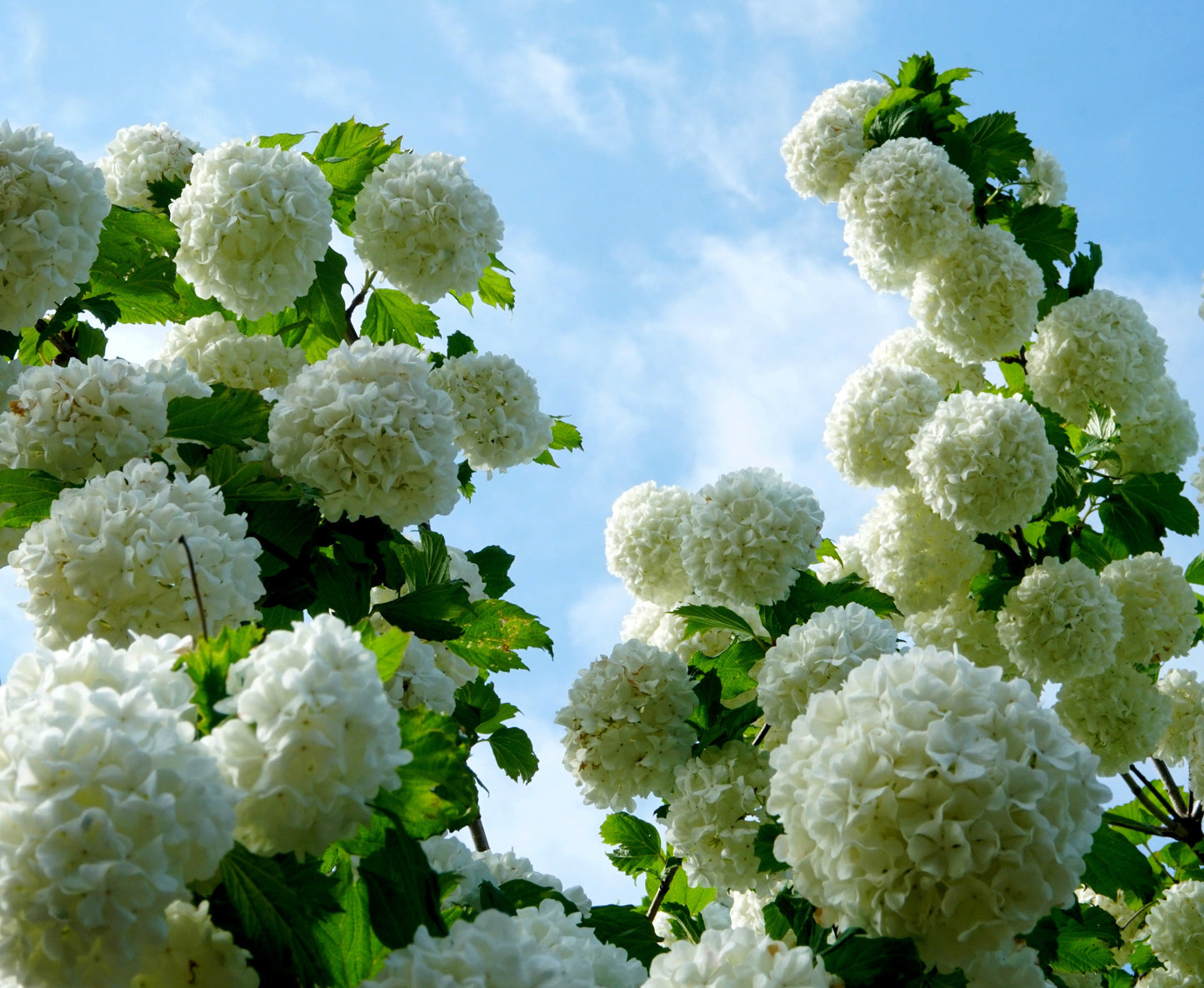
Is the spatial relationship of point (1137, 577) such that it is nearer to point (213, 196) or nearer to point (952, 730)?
point (952, 730)

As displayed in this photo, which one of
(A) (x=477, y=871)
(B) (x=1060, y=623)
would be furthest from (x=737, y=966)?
(B) (x=1060, y=623)

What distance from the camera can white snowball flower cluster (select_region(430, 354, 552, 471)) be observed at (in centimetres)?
413

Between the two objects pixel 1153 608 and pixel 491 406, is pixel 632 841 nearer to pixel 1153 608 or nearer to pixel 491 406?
pixel 491 406

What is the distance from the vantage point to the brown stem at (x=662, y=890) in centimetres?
422

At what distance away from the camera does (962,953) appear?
2.06 metres

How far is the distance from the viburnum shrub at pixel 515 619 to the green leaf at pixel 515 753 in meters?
0.02

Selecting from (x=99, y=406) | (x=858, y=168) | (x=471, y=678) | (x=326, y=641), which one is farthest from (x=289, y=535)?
(x=858, y=168)

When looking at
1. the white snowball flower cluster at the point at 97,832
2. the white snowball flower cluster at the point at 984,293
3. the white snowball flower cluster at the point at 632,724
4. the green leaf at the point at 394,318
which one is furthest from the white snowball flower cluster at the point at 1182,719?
the white snowball flower cluster at the point at 97,832

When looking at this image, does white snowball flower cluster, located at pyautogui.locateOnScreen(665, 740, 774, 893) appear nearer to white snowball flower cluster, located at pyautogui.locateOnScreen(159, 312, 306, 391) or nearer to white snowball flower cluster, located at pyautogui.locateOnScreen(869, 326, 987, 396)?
white snowball flower cluster, located at pyautogui.locateOnScreen(159, 312, 306, 391)

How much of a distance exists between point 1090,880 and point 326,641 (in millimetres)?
4110

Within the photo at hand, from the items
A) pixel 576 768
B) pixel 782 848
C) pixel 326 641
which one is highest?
pixel 576 768

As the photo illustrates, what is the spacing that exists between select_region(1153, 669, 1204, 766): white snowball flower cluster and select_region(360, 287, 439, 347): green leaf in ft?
15.0

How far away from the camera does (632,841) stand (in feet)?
14.6

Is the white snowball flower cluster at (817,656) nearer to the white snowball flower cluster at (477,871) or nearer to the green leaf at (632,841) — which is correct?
the white snowball flower cluster at (477,871)
